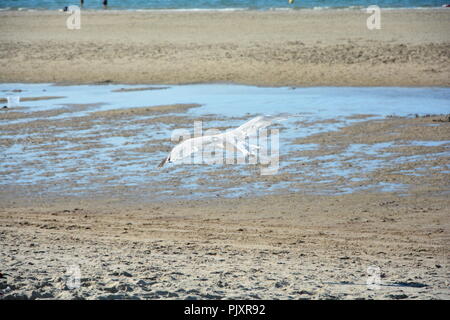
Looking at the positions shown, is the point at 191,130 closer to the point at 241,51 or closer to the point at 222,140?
the point at 222,140

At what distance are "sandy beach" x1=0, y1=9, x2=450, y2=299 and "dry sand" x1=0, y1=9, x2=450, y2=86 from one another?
0.47ft

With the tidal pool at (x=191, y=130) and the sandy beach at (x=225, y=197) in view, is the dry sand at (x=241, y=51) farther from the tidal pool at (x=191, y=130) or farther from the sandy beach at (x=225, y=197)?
the tidal pool at (x=191, y=130)

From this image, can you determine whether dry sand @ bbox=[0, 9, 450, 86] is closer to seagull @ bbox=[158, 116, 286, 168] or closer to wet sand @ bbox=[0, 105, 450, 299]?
wet sand @ bbox=[0, 105, 450, 299]

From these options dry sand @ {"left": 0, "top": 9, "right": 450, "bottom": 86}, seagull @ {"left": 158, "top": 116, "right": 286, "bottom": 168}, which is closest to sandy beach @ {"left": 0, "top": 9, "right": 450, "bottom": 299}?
dry sand @ {"left": 0, "top": 9, "right": 450, "bottom": 86}

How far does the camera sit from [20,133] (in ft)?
46.6

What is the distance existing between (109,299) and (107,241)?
223cm

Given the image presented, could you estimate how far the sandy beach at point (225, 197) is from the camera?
21.4 ft

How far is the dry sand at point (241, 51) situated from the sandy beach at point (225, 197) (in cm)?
14

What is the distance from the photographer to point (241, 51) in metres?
24.6

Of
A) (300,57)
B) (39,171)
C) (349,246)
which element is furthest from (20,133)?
(300,57)

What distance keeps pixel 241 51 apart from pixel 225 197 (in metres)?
15.1

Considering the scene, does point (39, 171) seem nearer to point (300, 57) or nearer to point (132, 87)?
point (132, 87)

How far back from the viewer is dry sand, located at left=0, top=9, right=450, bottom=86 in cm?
2122
